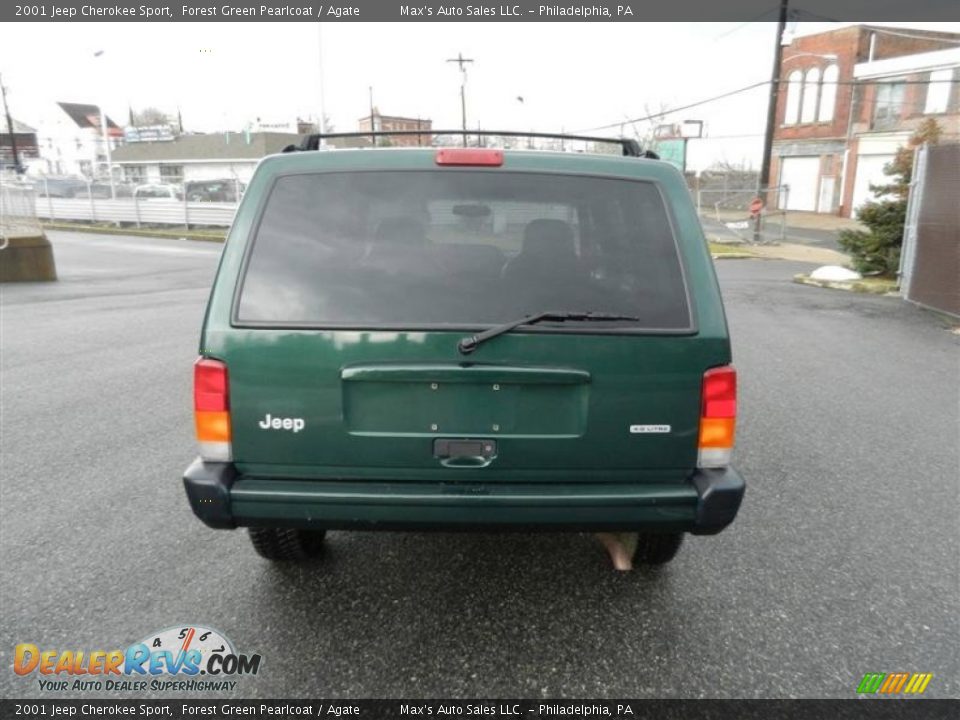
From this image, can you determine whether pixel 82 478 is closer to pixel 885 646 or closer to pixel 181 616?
pixel 181 616

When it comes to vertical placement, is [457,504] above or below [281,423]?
below

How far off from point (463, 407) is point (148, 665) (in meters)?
1.56

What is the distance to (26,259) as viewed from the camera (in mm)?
13500

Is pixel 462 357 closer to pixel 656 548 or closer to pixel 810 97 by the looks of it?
pixel 656 548

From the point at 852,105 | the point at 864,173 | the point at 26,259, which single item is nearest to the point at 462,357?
the point at 26,259

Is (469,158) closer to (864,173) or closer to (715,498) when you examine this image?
(715,498)

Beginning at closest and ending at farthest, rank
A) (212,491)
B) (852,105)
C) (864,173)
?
(212,491) → (864,173) → (852,105)

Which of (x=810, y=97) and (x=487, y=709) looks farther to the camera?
(x=810, y=97)

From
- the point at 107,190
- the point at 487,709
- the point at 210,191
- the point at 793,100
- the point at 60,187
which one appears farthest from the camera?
the point at 793,100

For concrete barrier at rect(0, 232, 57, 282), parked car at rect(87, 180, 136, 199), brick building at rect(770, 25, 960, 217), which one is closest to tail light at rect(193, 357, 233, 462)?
concrete barrier at rect(0, 232, 57, 282)

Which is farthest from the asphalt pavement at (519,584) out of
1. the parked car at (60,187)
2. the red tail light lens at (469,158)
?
the parked car at (60,187)

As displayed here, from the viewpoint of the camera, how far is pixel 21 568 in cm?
329

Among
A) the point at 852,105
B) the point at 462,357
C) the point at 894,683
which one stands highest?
the point at 852,105

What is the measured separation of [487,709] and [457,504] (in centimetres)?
71
